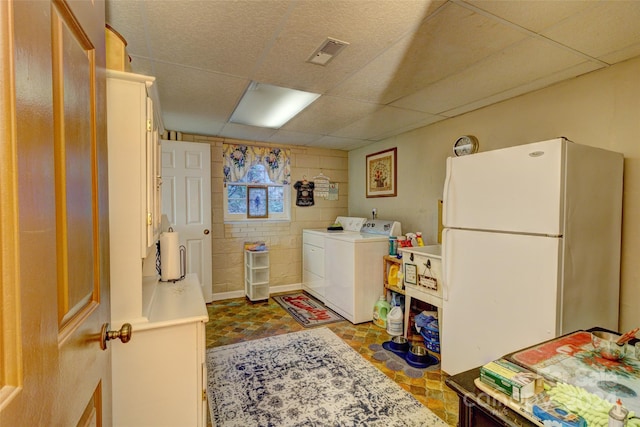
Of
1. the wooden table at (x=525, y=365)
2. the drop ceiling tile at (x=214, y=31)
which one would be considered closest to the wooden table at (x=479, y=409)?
the wooden table at (x=525, y=365)

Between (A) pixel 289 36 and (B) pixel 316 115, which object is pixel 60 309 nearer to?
(A) pixel 289 36

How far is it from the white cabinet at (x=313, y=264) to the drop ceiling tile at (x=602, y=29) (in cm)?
290

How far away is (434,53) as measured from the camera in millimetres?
1751

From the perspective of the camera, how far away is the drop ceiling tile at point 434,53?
4.83ft

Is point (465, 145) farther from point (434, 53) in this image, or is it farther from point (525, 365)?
point (525, 365)

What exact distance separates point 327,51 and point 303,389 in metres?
2.25

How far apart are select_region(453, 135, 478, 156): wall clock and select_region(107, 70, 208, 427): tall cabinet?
2.59 meters

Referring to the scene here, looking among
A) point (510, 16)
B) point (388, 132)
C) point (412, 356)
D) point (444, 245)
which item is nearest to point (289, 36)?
point (510, 16)

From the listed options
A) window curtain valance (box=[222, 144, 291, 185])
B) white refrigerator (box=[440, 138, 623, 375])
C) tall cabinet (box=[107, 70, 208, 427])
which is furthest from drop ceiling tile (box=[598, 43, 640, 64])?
window curtain valance (box=[222, 144, 291, 185])

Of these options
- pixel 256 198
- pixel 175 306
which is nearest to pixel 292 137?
pixel 256 198

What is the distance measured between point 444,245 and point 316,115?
1734 millimetres

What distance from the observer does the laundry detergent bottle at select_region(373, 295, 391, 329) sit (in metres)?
3.13

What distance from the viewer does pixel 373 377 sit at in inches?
87.1

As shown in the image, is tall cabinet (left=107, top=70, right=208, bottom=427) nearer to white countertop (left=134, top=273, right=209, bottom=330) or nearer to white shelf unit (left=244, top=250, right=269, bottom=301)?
white countertop (left=134, top=273, right=209, bottom=330)
